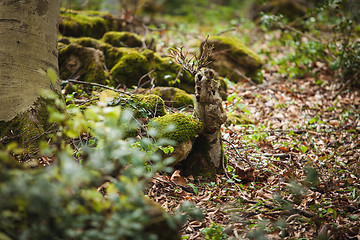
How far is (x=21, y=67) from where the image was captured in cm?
283

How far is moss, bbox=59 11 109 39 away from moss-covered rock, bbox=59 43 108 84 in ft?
5.55

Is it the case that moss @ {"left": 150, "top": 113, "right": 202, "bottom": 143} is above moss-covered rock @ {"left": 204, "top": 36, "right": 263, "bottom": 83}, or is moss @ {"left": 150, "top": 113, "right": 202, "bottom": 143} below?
below

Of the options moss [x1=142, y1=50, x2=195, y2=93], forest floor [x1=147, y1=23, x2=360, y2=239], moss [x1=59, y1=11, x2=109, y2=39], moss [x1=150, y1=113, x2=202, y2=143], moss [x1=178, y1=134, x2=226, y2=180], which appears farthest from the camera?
moss [x1=59, y1=11, x2=109, y2=39]

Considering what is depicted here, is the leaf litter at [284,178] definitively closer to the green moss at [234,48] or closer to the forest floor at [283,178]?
the forest floor at [283,178]

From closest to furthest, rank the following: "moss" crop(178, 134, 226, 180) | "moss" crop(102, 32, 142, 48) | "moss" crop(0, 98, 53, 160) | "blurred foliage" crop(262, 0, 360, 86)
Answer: "moss" crop(0, 98, 53, 160) < "moss" crop(178, 134, 226, 180) < "blurred foliage" crop(262, 0, 360, 86) < "moss" crop(102, 32, 142, 48)

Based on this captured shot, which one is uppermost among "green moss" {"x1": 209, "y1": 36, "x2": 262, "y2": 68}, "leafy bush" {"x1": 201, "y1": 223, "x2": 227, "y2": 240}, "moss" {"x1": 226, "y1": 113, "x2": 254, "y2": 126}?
"green moss" {"x1": 209, "y1": 36, "x2": 262, "y2": 68}

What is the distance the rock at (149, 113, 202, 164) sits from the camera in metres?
3.08

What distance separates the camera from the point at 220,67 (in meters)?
6.77

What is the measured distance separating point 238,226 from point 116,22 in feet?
21.7

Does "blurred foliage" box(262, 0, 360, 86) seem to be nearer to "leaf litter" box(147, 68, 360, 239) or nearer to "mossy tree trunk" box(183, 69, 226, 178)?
"leaf litter" box(147, 68, 360, 239)

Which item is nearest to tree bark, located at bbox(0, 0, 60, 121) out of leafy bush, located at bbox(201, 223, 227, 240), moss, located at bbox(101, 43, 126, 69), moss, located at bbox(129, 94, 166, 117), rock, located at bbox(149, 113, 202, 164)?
moss, located at bbox(129, 94, 166, 117)

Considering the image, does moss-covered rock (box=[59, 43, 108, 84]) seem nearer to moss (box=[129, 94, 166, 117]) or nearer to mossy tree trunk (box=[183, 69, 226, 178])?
moss (box=[129, 94, 166, 117])

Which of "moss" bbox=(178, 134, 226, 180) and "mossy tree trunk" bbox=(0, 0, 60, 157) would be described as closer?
"mossy tree trunk" bbox=(0, 0, 60, 157)

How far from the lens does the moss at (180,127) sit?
10.1 ft
